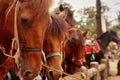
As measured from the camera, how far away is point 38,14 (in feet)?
8.31

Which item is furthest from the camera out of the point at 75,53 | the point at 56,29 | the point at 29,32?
the point at 75,53

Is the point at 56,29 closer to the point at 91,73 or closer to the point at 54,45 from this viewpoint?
the point at 54,45

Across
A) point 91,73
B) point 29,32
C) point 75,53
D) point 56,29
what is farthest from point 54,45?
point 91,73

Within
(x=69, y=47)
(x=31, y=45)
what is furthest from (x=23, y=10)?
(x=69, y=47)

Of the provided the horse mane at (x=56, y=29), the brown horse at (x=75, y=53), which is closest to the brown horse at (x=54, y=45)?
the horse mane at (x=56, y=29)

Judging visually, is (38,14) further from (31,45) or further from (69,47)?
(69,47)

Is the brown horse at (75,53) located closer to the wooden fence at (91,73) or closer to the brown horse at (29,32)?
the wooden fence at (91,73)

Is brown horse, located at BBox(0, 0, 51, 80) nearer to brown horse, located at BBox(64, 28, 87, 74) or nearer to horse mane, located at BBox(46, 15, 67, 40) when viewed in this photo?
horse mane, located at BBox(46, 15, 67, 40)

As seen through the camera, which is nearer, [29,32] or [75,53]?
[29,32]

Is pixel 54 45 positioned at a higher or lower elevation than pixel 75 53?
higher

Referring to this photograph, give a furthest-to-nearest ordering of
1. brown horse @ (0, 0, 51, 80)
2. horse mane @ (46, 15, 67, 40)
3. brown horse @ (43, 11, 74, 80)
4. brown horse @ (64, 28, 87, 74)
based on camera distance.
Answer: brown horse @ (64, 28, 87, 74), horse mane @ (46, 15, 67, 40), brown horse @ (43, 11, 74, 80), brown horse @ (0, 0, 51, 80)

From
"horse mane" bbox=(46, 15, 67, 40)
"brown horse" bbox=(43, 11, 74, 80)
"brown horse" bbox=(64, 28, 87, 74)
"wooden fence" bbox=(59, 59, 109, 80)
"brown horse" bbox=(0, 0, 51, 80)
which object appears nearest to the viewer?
"brown horse" bbox=(0, 0, 51, 80)

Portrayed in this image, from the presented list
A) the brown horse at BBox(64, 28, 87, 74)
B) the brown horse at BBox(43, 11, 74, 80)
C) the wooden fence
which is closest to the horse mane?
the brown horse at BBox(43, 11, 74, 80)

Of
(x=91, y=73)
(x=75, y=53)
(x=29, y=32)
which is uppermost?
(x=29, y=32)
